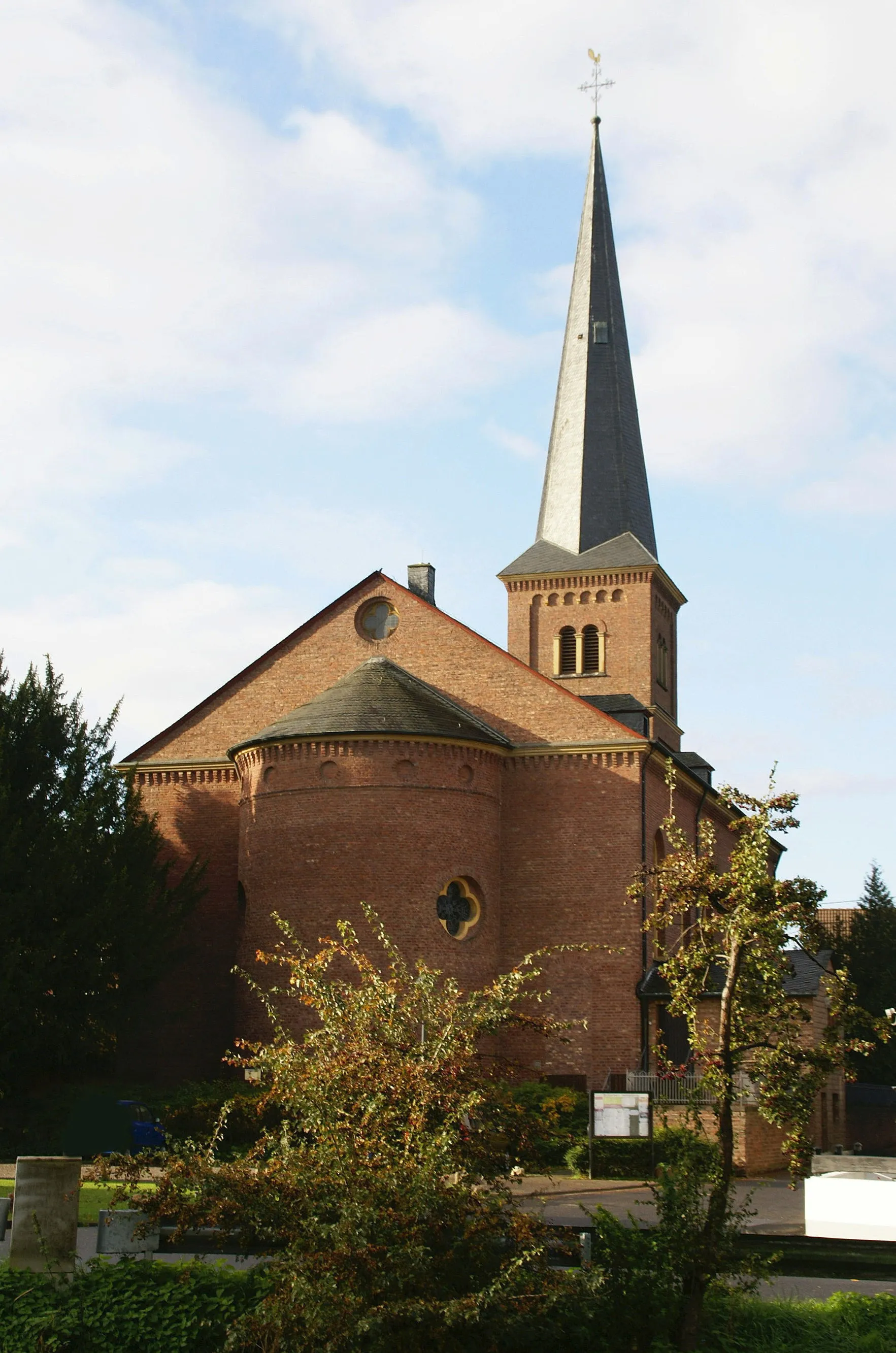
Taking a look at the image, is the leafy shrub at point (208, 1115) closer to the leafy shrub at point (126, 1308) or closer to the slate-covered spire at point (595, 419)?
the leafy shrub at point (126, 1308)

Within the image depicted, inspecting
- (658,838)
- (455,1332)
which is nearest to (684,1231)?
(455,1332)

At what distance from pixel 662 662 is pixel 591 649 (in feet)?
8.21

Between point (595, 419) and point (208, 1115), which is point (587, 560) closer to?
point (595, 419)

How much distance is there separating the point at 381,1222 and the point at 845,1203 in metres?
7.96

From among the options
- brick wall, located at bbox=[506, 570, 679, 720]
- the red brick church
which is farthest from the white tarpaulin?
brick wall, located at bbox=[506, 570, 679, 720]

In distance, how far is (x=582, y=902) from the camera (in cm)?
3291

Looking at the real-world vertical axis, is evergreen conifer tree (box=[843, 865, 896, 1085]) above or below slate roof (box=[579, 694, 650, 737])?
below

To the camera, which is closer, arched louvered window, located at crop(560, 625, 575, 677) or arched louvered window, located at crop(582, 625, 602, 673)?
arched louvered window, located at crop(582, 625, 602, 673)

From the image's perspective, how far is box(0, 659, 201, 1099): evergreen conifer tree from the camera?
27891mm

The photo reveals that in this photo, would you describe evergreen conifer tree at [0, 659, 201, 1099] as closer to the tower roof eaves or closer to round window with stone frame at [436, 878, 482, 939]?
round window with stone frame at [436, 878, 482, 939]

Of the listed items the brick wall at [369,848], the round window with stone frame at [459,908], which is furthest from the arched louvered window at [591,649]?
the round window with stone frame at [459,908]

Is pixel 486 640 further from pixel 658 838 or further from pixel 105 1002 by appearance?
pixel 105 1002

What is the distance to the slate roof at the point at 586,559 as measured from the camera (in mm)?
42972

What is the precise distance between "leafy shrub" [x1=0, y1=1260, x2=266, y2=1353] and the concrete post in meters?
0.17
